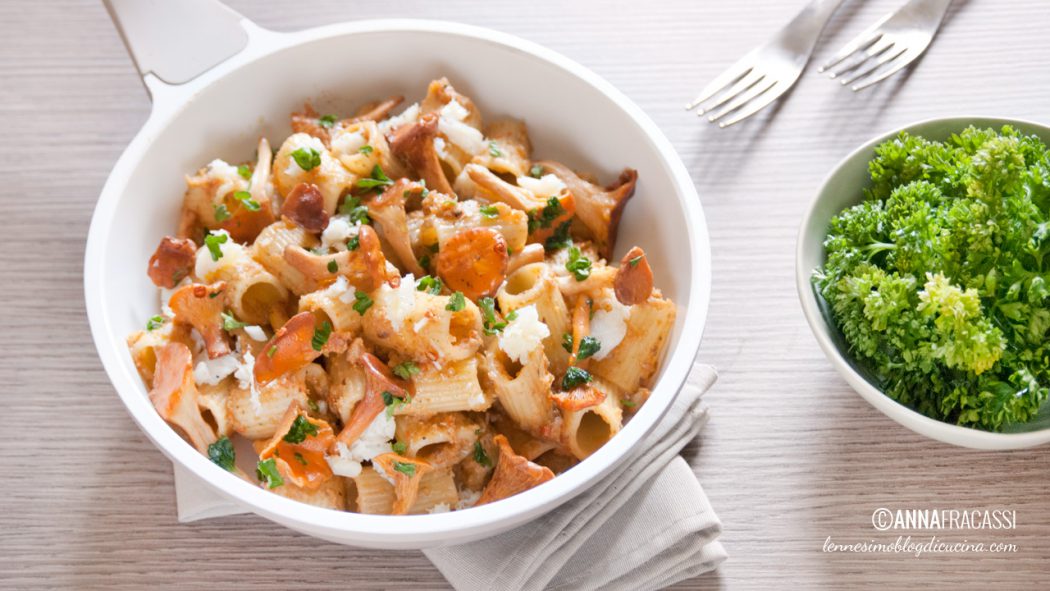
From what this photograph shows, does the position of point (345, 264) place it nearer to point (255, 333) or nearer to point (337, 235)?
point (337, 235)

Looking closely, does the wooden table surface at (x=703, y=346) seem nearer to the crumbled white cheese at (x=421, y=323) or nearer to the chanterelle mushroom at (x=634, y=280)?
the chanterelle mushroom at (x=634, y=280)

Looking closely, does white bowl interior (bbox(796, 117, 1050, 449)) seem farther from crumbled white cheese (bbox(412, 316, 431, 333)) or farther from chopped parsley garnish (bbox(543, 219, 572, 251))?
crumbled white cheese (bbox(412, 316, 431, 333))

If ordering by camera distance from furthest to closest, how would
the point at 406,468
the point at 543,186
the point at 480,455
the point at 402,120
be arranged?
the point at 402,120, the point at 543,186, the point at 480,455, the point at 406,468

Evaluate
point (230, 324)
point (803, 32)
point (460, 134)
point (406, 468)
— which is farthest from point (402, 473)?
point (803, 32)

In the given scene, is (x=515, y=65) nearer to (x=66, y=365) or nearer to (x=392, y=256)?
(x=392, y=256)

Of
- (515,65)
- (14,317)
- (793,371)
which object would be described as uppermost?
(515,65)

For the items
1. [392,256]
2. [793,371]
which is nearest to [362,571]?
[392,256]

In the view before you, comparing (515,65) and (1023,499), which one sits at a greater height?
(515,65)

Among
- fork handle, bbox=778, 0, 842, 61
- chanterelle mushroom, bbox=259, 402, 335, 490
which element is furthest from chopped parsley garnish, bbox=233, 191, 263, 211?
fork handle, bbox=778, 0, 842, 61
